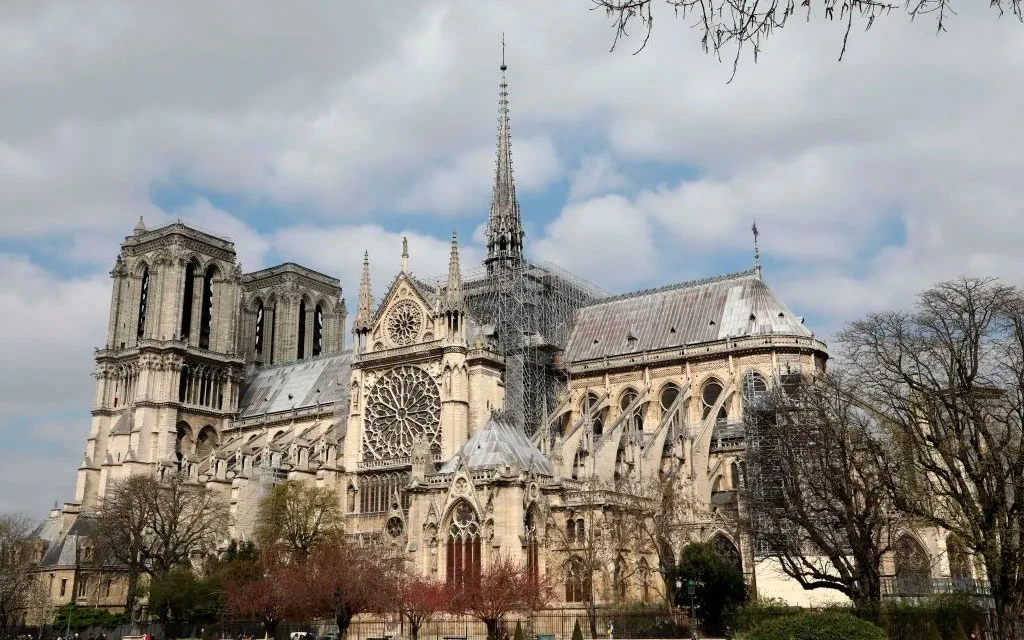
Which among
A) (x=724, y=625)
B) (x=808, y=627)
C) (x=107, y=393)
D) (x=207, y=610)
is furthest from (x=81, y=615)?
(x=808, y=627)

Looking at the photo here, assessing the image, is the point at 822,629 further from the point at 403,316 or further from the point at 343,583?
the point at 403,316

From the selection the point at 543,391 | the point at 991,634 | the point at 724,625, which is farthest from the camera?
the point at 543,391

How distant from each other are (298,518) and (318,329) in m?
41.4

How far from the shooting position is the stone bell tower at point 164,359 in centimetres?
6681

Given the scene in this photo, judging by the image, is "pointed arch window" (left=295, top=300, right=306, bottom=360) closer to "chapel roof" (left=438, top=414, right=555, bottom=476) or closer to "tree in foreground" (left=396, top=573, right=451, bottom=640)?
"chapel roof" (left=438, top=414, right=555, bottom=476)

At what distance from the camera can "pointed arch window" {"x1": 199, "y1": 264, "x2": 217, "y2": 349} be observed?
74.8 metres

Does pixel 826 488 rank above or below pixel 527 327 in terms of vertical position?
below

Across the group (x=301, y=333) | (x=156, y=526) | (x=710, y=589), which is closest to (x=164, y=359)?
(x=301, y=333)

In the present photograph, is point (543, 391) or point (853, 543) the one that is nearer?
point (853, 543)

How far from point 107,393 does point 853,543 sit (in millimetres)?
56426

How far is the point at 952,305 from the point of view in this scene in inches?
1004

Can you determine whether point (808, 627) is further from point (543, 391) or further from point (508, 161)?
point (508, 161)

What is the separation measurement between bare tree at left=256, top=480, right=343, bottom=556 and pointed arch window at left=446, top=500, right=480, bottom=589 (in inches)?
338

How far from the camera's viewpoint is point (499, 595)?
33594mm
